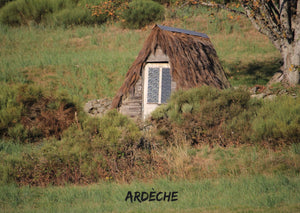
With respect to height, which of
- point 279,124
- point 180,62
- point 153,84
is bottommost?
point 153,84

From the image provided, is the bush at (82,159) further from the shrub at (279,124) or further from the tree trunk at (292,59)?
the tree trunk at (292,59)

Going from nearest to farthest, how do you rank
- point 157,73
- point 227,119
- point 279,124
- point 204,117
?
point 279,124 < point 204,117 < point 227,119 < point 157,73

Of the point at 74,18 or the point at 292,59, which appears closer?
the point at 292,59

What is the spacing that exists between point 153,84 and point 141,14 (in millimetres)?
19388

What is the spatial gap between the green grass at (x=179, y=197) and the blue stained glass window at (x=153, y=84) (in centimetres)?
679

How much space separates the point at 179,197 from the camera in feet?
23.2

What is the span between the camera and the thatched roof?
1402cm

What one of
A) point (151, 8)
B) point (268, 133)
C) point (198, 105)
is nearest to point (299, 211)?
point (268, 133)

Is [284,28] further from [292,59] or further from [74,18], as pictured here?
[74,18]

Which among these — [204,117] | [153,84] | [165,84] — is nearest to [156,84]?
[153,84]

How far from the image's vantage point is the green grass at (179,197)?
640 centimetres

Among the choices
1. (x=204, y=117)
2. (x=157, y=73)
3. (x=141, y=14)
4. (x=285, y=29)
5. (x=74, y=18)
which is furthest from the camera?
(x=74, y=18)

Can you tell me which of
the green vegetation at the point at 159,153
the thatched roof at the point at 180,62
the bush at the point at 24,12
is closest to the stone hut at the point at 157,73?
the thatched roof at the point at 180,62

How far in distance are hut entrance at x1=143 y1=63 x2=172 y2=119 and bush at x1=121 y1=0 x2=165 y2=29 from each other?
18663mm
